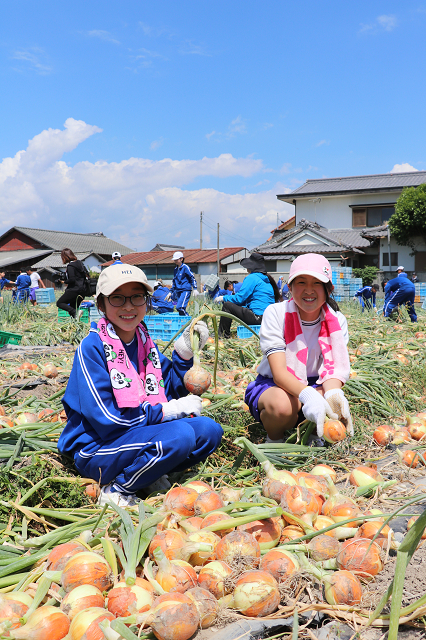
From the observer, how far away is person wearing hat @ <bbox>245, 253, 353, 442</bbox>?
245 centimetres

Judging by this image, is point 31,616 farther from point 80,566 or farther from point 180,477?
point 180,477

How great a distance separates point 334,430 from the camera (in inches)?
87.0

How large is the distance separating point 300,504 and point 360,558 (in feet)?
0.83

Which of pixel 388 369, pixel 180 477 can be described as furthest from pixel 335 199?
pixel 180 477

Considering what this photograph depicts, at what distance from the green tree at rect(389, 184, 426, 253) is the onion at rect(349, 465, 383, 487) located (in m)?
21.0

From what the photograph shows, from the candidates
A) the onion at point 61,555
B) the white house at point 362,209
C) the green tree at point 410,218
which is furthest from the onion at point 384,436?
the white house at point 362,209

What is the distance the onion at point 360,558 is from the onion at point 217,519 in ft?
1.08

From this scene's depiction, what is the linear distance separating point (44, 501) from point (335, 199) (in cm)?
2679

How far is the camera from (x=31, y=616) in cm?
111

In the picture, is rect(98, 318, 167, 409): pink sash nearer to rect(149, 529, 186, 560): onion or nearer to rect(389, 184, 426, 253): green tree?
rect(149, 529, 186, 560): onion

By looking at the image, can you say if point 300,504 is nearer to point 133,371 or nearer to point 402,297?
point 133,371

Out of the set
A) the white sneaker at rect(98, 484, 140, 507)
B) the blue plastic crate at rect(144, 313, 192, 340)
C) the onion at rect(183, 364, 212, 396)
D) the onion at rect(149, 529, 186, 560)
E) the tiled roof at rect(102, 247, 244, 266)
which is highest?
the tiled roof at rect(102, 247, 244, 266)

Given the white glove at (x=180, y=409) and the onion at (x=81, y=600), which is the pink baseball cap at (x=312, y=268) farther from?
the onion at (x=81, y=600)

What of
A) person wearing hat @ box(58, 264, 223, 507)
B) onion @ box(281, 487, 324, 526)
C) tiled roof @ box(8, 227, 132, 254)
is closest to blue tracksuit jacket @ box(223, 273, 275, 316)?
person wearing hat @ box(58, 264, 223, 507)
